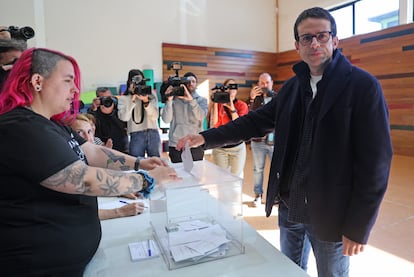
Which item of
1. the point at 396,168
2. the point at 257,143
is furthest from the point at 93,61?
the point at 396,168

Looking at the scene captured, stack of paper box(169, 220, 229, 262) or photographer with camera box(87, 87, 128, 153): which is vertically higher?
photographer with camera box(87, 87, 128, 153)

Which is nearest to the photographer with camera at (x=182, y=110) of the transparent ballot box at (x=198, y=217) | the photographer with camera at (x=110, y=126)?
the photographer with camera at (x=110, y=126)

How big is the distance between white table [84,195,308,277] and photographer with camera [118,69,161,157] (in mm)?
2110

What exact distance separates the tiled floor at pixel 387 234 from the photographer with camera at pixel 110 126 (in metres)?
1.54

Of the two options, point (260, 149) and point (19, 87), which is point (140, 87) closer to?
point (260, 149)

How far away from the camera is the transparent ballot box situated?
1062 millimetres

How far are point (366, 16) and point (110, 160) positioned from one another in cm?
710

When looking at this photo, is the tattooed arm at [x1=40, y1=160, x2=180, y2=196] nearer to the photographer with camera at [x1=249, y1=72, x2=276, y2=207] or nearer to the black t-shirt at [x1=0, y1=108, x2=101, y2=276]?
the black t-shirt at [x1=0, y1=108, x2=101, y2=276]

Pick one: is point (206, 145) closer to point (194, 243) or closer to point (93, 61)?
point (194, 243)

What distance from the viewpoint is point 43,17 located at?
5.90m

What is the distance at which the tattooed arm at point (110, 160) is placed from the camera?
1.32m

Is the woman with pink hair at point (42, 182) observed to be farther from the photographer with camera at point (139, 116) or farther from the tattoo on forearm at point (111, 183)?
the photographer with camera at point (139, 116)

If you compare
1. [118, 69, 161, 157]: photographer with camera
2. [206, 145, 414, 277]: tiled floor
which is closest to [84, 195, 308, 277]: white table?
[206, 145, 414, 277]: tiled floor

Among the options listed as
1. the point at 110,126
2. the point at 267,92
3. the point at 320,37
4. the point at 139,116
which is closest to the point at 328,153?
the point at 320,37
